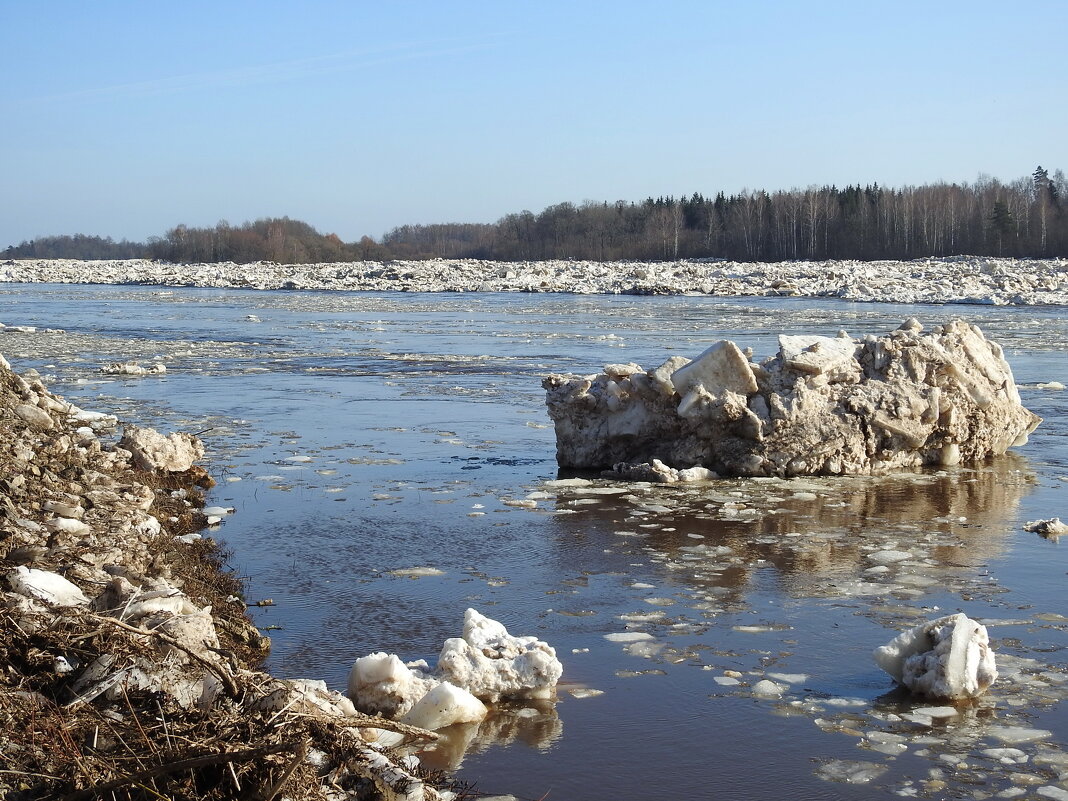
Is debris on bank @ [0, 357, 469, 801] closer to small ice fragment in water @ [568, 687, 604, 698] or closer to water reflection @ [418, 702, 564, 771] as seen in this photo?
water reflection @ [418, 702, 564, 771]

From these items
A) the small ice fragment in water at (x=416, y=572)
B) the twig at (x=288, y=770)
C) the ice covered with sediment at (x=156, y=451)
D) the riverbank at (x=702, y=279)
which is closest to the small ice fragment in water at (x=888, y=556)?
the small ice fragment in water at (x=416, y=572)

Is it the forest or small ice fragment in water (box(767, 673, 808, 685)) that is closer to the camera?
small ice fragment in water (box(767, 673, 808, 685))

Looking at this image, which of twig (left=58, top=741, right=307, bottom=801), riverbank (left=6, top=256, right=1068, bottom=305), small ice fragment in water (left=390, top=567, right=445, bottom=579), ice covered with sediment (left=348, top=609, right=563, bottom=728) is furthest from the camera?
riverbank (left=6, top=256, right=1068, bottom=305)

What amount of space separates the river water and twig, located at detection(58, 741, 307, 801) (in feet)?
3.77

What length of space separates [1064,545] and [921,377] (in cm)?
315

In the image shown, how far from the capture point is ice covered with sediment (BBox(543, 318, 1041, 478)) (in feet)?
33.4

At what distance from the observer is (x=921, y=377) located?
423 inches

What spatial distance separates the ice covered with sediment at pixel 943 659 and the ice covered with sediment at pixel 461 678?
63.0 inches

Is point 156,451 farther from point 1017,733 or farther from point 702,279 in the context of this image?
point 702,279

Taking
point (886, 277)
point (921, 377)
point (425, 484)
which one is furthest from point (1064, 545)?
point (886, 277)

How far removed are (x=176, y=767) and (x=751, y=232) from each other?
9377 centimetres

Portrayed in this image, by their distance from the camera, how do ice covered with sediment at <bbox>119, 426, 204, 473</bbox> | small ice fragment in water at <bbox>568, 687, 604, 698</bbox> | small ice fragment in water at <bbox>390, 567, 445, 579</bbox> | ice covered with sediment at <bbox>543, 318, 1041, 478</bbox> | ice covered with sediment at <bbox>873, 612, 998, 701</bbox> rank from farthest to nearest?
ice covered with sediment at <bbox>543, 318, 1041, 478</bbox> < ice covered with sediment at <bbox>119, 426, 204, 473</bbox> < small ice fragment in water at <bbox>390, 567, 445, 579</bbox> < small ice fragment in water at <bbox>568, 687, 604, 698</bbox> < ice covered with sediment at <bbox>873, 612, 998, 701</bbox>

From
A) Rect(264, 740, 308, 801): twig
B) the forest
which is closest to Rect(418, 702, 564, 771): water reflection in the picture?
Rect(264, 740, 308, 801): twig

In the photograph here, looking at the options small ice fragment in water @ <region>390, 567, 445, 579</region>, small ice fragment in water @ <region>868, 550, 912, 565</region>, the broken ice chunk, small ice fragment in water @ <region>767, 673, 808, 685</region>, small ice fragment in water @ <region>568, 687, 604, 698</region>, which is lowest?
small ice fragment in water @ <region>568, 687, 604, 698</region>
